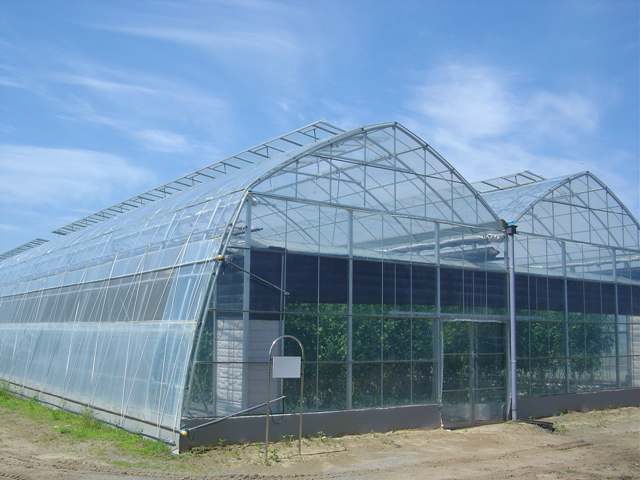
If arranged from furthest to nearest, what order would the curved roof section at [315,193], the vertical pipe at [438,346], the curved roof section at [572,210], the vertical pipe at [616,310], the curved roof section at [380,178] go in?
the vertical pipe at [616,310] → the curved roof section at [572,210] → the vertical pipe at [438,346] → the curved roof section at [380,178] → the curved roof section at [315,193]

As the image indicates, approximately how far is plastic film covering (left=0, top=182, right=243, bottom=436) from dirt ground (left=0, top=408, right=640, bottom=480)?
5.43 ft

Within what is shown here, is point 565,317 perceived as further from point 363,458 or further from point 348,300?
point 363,458

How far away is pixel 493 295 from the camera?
23141 mm

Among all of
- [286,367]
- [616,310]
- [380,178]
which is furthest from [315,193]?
[616,310]

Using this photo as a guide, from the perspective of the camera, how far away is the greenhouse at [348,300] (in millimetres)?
17172

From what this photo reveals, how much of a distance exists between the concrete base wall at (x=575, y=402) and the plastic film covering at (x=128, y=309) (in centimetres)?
1193

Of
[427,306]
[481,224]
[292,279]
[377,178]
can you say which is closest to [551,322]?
[481,224]

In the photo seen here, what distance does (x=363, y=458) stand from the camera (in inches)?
643

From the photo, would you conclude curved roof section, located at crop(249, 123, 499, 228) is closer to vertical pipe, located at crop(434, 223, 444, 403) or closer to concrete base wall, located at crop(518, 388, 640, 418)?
vertical pipe, located at crop(434, 223, 444, 403)

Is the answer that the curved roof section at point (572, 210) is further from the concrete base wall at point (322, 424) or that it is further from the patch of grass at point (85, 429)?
the patch of grass at point (85, 429)

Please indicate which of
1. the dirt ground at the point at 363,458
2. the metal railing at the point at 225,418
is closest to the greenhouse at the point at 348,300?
the metal railing at the point at 225,418

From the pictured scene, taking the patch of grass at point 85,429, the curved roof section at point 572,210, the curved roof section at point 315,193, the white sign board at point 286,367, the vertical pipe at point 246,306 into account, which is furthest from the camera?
the curved roof section at point 572,210

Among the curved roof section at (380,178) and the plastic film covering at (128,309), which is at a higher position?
the curved roof section at (380,178)

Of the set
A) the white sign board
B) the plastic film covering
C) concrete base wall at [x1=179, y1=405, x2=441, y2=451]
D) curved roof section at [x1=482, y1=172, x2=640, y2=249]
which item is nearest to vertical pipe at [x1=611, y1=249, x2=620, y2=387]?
curved roof section at [x1=482, y1=172, x2=640, y2=249]
